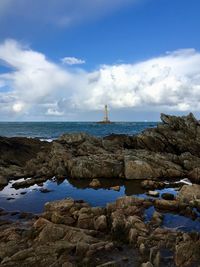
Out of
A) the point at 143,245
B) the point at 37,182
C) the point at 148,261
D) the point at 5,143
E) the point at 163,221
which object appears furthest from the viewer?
the point at 5,143

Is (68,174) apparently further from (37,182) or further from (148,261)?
(148,261)

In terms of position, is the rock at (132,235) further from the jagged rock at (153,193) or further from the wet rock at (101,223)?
the jagged rock at (153,193)

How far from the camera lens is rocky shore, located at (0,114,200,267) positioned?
14.9 metres

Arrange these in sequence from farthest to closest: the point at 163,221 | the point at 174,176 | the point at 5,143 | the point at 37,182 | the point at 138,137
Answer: the point at 138,137 < the point at 5,143 < the point at 174,176 < the point at 37,182 < the point at 163,221

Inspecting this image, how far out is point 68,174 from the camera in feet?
126

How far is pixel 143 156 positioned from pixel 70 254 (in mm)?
26022

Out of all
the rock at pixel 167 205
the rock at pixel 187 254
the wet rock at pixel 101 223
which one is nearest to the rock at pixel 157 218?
the rock at pixel 167 205

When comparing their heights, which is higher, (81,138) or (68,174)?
(81,138)

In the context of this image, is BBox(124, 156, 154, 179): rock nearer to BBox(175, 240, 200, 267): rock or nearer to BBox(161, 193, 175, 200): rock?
BBox(161, 193, 175, 200): rock

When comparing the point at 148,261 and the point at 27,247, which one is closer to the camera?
the point at 148,261

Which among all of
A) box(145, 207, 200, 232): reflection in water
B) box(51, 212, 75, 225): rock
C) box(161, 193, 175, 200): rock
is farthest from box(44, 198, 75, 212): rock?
box(161, 193, 175, 200): rock

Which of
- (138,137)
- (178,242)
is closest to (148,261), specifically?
(178,242)

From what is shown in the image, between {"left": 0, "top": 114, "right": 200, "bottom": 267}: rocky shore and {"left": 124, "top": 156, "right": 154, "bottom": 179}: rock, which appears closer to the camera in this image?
{"left": 0, "top": 114, "right": 200, "bottom": 267}: rocky shore

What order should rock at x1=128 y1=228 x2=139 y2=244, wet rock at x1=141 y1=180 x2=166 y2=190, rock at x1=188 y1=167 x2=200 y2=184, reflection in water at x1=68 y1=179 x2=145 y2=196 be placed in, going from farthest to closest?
1. rock at x1=188 y1=167 x2=200 y2=184
2. wet rock at x1=141 y1=180 x2=166 y2=190
3. reflection in water at x1=68 y1=179 x2=145 y2=196
4. rock at x1=128 y1=228 x2=139 y2=244
